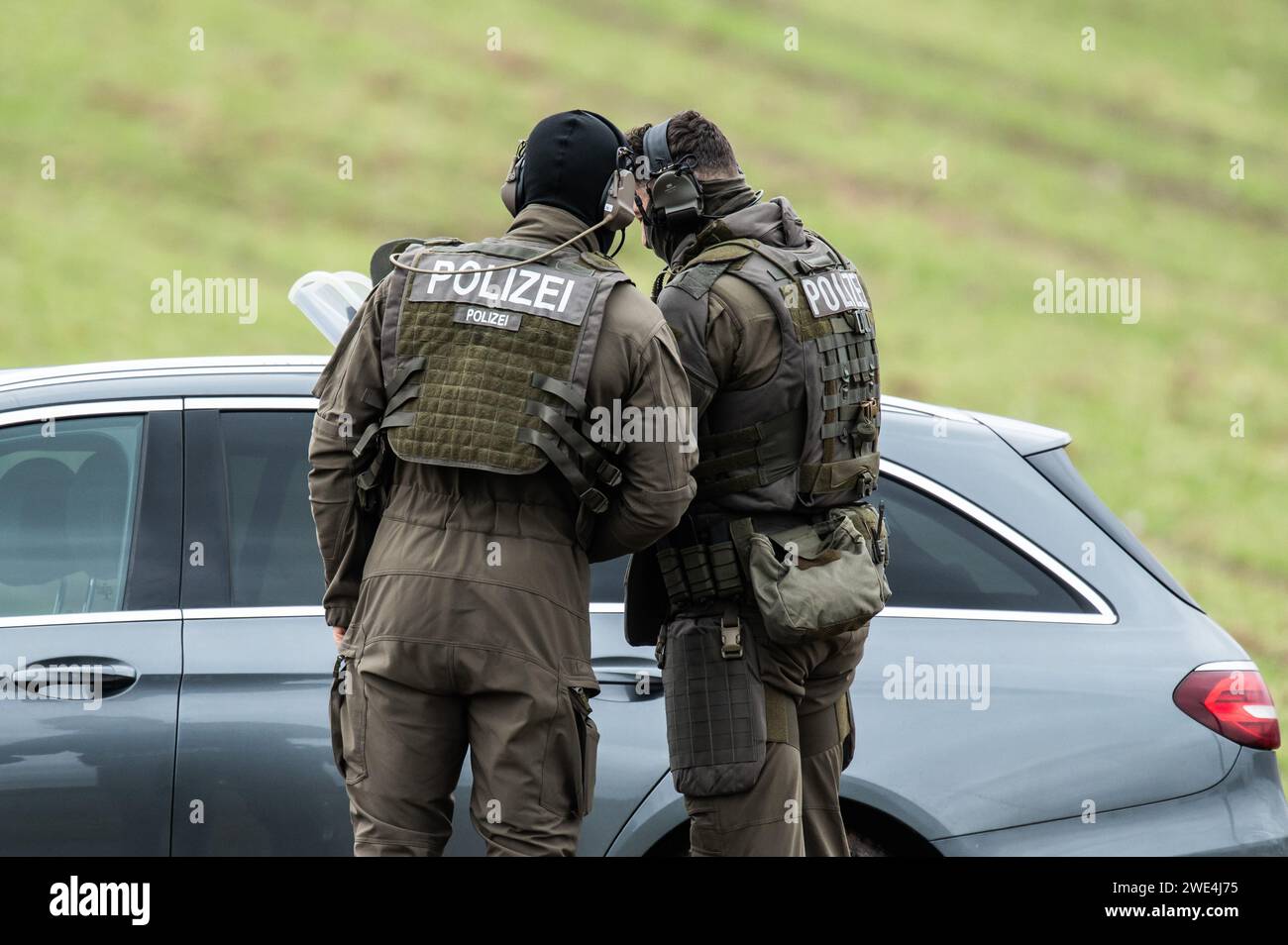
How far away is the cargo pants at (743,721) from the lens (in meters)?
3.17

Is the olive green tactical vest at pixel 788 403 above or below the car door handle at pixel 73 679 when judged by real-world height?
above

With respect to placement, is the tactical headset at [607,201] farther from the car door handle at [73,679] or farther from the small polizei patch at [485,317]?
the car door handle at [73,679]

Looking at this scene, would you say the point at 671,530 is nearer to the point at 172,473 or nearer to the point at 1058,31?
the point at 172,473

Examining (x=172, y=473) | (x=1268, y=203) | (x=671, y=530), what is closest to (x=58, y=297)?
(x=172, y=473)

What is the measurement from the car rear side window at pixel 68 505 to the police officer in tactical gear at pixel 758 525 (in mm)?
1210

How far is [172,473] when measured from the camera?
137 inches

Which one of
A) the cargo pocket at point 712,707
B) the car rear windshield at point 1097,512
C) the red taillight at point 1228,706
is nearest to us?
the cargo pocket at point 712,707

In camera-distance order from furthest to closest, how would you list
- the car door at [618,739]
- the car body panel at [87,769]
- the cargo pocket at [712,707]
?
the car door at [618,739] < the car body panel at [87,769] < the cargo pocket at [712,707]

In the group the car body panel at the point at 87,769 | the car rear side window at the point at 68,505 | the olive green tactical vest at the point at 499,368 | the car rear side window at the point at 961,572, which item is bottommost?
the car body panel at the point at 87,769

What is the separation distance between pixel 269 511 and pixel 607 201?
112cm

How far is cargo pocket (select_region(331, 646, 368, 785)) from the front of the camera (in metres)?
3.00

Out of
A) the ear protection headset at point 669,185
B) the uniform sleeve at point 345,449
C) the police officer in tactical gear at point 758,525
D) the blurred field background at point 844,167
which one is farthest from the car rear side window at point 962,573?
the blurred field background at point 844,167
